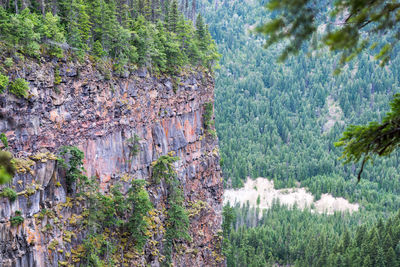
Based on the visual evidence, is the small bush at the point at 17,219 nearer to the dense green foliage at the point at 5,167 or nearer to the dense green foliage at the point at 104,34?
the dense green foliage at the point at 104,34

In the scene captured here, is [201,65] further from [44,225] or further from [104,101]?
[44,225]

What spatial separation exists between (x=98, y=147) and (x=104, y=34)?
11.2 meters

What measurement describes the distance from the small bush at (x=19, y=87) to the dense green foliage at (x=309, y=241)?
36.7 meters

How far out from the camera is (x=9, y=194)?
76.6 feet

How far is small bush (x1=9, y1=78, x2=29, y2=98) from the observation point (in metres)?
24.9

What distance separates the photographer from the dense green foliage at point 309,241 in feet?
229

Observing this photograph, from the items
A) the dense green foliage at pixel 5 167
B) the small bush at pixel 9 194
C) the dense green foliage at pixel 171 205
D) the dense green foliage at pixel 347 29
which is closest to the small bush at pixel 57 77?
the small bush at pixel 9 194

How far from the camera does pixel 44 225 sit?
86.7 feet

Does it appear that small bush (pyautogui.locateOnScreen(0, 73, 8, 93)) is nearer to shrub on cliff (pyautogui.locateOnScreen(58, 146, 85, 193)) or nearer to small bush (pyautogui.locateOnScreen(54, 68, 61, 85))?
small bush (pyautogui.locateOnScreen(54, 68, 61, 85))

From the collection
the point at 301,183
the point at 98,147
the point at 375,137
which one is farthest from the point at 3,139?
the point at 301,183

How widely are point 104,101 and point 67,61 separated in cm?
525

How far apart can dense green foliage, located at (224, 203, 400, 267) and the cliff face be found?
37.7 ft

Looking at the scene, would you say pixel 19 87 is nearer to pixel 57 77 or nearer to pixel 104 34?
pixel 57 77

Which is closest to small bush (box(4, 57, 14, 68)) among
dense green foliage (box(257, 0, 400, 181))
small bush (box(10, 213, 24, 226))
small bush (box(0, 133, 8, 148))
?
small bush (box(0, 133, 8, 148))
